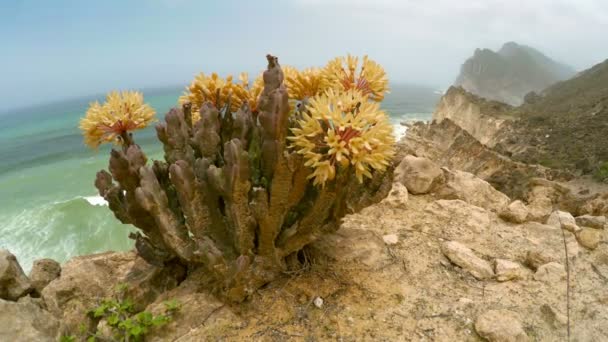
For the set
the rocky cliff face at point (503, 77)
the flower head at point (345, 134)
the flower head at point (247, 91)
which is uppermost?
the flower head at point (247, 91)

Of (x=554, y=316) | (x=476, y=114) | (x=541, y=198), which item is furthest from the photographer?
(x=476, y=114)

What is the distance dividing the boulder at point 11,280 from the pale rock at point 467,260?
436cm

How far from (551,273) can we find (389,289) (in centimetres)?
168

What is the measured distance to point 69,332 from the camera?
3.27 metres

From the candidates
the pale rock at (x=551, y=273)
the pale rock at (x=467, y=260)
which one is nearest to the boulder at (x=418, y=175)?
the pale rock at (x=467, y=260)

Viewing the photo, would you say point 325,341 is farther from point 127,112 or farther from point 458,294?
point 127,112

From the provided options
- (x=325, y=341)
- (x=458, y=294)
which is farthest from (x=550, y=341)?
(x=325, y=341)

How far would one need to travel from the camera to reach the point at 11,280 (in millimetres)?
3584

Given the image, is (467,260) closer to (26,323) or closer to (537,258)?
(537,258)

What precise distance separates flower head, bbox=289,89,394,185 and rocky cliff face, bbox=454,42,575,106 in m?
109

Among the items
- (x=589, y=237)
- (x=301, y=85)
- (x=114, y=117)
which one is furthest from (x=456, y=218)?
(x=114, y=117)

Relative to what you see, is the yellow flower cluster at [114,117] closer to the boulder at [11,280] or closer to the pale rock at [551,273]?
the boulder at [11,280]

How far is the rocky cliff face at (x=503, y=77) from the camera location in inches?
4077

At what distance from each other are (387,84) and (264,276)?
6.42 ft
